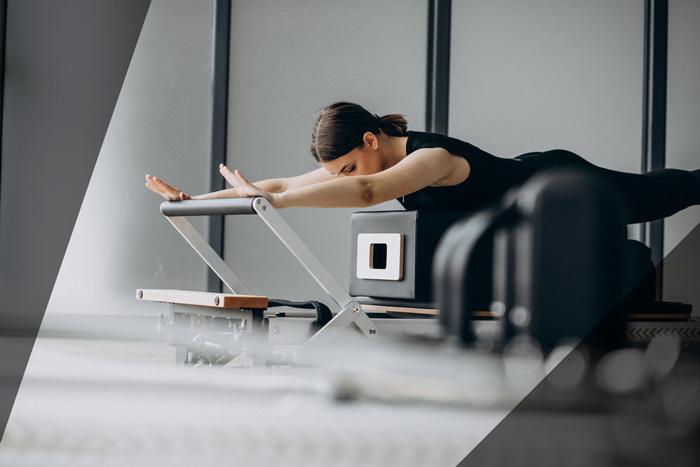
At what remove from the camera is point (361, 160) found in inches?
73.4

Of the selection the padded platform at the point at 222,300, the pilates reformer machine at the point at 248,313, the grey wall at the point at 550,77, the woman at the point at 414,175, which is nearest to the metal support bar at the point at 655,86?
the grey wall at the point at 550,77

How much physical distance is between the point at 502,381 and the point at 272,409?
0.34ft

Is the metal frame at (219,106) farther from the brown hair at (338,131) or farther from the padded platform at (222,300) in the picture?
the padded platform at (222,300)

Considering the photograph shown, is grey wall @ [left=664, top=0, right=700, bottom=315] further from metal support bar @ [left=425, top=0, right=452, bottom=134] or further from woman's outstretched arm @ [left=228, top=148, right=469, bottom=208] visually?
woman's outstretched arm @ [left=228, top=148, right=469, bottom=208]

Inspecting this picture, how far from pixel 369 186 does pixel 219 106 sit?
7.33 feet

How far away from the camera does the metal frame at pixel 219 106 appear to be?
3.54m

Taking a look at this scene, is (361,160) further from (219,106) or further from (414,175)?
(219,106)

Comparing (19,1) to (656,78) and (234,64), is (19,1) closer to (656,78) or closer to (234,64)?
(234,64)

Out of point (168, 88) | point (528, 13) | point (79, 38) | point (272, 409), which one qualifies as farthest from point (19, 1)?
point (272, 409)
